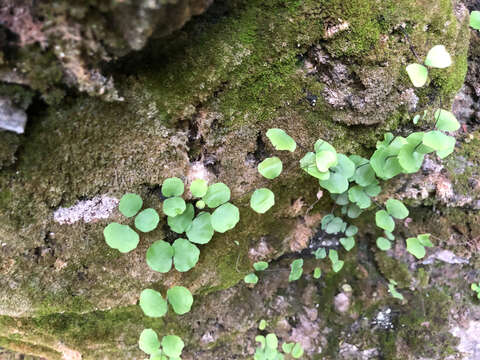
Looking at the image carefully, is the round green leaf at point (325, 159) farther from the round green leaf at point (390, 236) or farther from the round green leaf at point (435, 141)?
the round green leaf at point (390, 236)

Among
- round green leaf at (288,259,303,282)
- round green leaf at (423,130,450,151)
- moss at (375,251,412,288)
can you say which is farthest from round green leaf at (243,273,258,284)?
round green leaf at (423,130,450,151)

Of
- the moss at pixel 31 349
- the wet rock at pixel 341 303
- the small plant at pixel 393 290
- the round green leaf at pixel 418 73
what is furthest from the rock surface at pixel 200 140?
the small plant at pixel 393 290

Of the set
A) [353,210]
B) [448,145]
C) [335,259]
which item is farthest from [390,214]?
[448,145]

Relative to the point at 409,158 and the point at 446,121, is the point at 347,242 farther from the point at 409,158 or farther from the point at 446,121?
the point at 446,121

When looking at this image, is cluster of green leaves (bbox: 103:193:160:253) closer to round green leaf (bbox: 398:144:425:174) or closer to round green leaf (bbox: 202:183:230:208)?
round green leaf (bbox: 202:183:230:208)

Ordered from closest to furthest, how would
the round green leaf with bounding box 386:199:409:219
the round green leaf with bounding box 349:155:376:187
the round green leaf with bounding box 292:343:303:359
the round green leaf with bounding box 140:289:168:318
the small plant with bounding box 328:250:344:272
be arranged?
the round green leaf with bounding box 140:289:168:318
the round green leaf with bounding box 349:155:376:187
the round green leaf with bounding box 386:199:409:219
the small plant with bounding box 328:250:344:272
the round green leaf with bounding box 292:343:303:359
